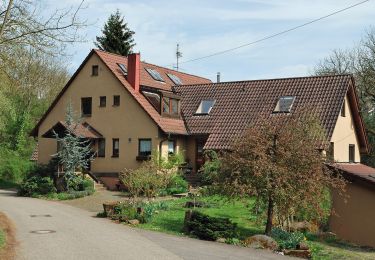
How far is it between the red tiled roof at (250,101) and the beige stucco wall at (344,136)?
739mm

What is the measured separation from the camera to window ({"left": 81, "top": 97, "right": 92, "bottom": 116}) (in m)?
34.5

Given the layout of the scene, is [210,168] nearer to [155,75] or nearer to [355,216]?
[355,216]

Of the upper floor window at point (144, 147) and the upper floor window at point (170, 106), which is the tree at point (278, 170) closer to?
the upper floor window at point (144, 147)

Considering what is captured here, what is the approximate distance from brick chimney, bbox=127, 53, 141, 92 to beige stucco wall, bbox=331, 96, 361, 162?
12778 millimetres

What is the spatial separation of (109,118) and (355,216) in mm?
18472

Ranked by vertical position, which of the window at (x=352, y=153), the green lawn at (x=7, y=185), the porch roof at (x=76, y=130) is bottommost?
the green lawn at (x=7, y=185)

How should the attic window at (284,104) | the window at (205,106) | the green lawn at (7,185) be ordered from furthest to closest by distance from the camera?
the green lawn at (7,185) → the window at (205,106) → the attic window at (284,104)

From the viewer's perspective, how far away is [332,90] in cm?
3023

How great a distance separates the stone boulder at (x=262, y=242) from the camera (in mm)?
15469

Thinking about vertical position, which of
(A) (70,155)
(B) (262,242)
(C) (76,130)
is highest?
(C) (76,130)

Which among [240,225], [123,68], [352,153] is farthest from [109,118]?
[240,225]

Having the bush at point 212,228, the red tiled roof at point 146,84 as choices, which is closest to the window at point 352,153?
the red tiled roof at point 146,84

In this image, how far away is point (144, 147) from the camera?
31797 millimetres

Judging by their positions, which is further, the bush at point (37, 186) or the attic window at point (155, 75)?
the attic window at point (155, 75)
